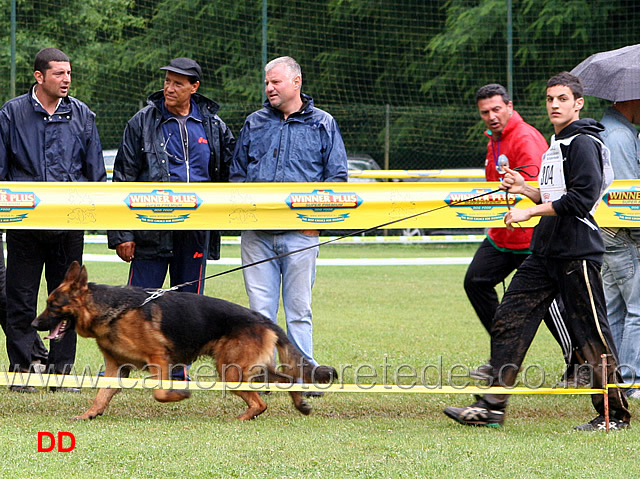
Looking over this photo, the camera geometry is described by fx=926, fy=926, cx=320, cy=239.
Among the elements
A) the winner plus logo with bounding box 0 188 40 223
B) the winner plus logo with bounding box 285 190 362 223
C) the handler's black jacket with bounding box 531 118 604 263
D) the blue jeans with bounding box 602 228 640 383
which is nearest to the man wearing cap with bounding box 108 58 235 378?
the winner plus logo with bounding box 0 188 40 223

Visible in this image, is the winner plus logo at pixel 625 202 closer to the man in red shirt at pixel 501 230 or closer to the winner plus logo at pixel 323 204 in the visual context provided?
the man in red shirt at pixel 501 230

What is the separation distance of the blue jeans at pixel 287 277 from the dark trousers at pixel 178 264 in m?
0.35

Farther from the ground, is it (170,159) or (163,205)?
(170,159)

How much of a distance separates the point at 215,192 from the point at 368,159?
577 inches

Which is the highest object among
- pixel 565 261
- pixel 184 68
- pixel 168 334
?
pixel 184 68

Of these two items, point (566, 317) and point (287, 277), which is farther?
point (287, 277)

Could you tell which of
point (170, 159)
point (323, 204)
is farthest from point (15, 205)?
point (323, 204)

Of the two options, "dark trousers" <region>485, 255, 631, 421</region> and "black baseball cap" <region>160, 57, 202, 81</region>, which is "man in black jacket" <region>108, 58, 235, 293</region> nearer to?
"black baseball cap" <region>160, 57, 202, 81</region>

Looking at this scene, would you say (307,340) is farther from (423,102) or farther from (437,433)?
(423,102)

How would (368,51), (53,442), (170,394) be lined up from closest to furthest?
(53,442) < (170,394) < (368,51)

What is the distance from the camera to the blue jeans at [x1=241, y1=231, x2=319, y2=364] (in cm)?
618

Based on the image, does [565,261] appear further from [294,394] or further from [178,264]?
[178,264]

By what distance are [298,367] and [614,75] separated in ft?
9.56

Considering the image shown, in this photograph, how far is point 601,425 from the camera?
16.8 feet
